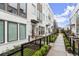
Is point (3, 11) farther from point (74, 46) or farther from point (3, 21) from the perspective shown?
point (74, 46)

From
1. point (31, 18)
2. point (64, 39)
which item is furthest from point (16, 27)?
point (64, 39)

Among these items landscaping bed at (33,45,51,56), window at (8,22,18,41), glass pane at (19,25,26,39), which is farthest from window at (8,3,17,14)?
landscaping bed at (33,45,51,56)

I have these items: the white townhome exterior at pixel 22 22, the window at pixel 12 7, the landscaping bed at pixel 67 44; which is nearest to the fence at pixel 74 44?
the landscaping bed at pixel 67 44

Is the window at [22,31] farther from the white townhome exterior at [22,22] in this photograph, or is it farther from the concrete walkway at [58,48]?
the concrete walkway at [58,48]

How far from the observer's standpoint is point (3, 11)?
2.54m

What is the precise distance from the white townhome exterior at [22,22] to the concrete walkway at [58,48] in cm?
33

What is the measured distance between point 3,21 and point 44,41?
119 centimetres

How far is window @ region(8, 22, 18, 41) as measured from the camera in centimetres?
260

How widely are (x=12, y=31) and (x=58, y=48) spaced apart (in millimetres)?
1239

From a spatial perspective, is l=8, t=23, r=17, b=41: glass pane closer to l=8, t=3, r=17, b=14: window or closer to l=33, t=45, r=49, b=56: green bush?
l=8, t=3, r=17, b=14: window

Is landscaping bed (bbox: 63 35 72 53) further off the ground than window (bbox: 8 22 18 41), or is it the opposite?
window (bbox: 8 22 18 41)

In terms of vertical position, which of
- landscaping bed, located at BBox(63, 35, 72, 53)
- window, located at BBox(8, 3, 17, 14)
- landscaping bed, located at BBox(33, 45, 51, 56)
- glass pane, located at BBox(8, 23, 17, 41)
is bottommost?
landscaping bed, located at BBox(33, 45, 51, 56)

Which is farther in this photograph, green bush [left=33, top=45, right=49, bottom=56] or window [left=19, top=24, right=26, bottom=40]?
window [left=19, top=24, right=26, bottom=40]

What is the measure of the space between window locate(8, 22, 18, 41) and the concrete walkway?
34.4 inches
